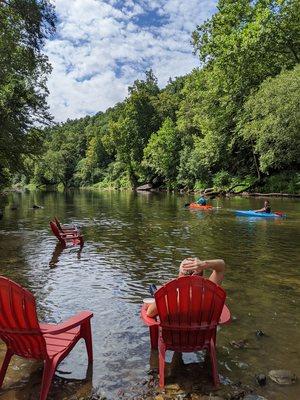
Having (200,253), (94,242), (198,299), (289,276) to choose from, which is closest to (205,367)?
(198,299)

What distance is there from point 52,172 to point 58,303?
380ft

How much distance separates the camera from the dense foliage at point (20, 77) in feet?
62.9

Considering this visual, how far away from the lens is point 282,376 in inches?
213

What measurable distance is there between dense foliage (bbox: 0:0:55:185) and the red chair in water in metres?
17.2

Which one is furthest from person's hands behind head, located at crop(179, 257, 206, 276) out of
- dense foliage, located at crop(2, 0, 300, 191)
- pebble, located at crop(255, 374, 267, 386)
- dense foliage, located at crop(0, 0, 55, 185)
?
dense foliage, located at crop(2, 0, 300, 191)

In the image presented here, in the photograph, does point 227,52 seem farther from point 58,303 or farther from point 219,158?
point 58,303

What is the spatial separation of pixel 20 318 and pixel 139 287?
18.3ft

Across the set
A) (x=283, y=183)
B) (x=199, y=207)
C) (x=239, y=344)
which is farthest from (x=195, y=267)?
(x=283, y=183)

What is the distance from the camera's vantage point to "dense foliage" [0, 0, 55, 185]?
19.2 metres

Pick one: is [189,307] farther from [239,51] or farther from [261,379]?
[239,51]

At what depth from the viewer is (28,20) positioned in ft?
62.0

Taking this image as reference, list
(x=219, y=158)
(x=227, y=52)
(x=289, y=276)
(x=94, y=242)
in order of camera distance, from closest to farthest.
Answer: (x=289, y=276)
(x=94, y=242)
(x=227, y=52)
(x=219, y=158)

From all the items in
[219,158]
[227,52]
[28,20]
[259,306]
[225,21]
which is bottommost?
[259,306]

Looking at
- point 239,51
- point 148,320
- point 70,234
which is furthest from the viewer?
point 239,51
